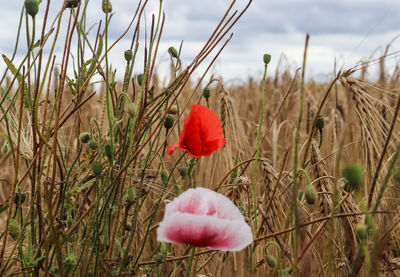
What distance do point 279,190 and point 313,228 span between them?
0.13 m

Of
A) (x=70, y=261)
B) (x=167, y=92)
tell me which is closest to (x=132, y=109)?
(x=167, y=92)

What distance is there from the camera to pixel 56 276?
0.72m

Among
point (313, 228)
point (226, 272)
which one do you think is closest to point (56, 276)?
point (226, 272)

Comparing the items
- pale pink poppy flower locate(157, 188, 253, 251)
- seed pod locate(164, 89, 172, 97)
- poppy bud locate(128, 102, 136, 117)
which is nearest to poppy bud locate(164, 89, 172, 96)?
seed pod locate(164, 89, 172, 97)

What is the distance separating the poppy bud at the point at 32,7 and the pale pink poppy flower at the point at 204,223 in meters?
0.33

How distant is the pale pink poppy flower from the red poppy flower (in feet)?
0.54

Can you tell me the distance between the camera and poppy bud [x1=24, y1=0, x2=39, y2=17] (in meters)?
0.65

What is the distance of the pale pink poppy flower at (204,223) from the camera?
0.52 metres

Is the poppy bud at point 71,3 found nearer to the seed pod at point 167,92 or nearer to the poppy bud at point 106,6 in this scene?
the poppy bud at point 106,6

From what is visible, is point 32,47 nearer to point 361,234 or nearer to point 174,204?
point 174,204

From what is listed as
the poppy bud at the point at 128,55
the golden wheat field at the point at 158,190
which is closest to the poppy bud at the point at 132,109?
the golden wheat field at the point at 158,190

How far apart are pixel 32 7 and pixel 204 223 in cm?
38

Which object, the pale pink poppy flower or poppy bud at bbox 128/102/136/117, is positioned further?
poppy bud at bbox 128/102/136/117

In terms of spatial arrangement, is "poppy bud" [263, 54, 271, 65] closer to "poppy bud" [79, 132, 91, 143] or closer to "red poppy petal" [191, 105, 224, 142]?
"red poppy petal" [191, 105, 224, 142]
